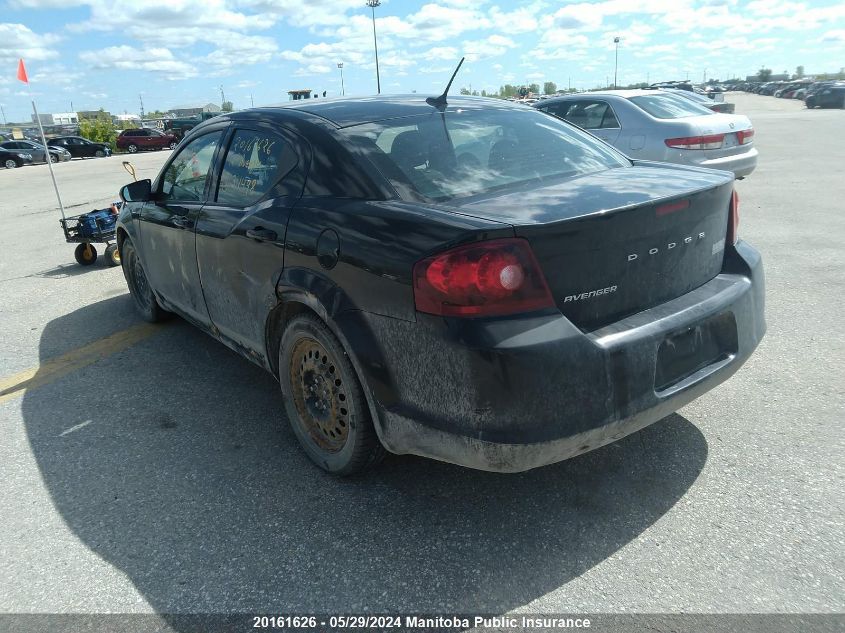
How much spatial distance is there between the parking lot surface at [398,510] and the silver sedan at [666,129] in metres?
4.69

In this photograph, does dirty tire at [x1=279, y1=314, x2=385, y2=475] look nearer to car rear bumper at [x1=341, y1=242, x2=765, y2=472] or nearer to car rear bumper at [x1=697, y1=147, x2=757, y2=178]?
car rear bumper at [x1=341, y1=242, x2=765, y2=472]

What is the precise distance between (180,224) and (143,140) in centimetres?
4473

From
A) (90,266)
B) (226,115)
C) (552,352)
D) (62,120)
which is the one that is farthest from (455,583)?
(62,120)

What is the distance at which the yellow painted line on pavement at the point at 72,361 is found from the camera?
4.29 metres

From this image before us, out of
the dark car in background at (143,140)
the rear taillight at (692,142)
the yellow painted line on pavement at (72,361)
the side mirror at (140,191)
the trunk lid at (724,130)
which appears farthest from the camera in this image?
the dark car in background at (143,140)

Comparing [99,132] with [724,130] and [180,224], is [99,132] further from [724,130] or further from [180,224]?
[180,224]

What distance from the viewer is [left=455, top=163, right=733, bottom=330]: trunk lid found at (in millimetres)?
2318

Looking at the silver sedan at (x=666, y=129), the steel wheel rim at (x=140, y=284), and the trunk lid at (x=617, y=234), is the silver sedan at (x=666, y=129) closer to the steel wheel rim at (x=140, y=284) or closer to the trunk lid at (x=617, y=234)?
the steel wheel rim at (x=140, y=284)

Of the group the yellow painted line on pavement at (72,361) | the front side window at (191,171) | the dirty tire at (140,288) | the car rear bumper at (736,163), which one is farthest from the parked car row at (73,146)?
the car rear bumper at (736,163)

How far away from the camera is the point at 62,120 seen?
100062mm

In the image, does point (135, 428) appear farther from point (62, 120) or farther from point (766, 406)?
point (62, 120)

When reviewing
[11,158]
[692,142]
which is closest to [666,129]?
[692,142]

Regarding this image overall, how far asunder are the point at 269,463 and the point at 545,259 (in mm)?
1759

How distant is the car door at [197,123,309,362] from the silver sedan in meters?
5.62
